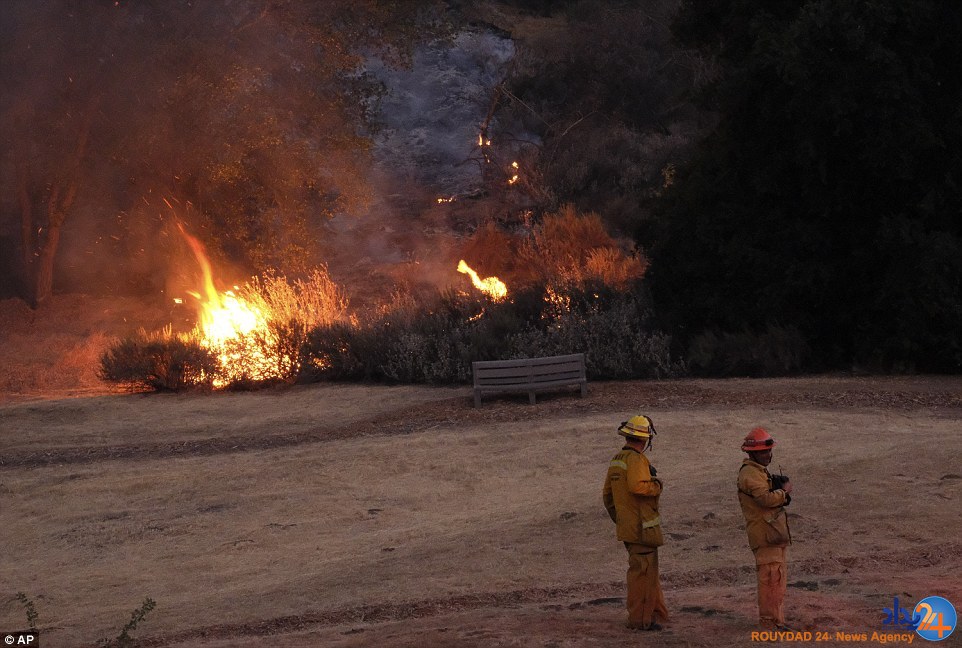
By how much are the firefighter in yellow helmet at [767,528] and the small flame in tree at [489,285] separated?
593 inches

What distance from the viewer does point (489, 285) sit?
24.1m

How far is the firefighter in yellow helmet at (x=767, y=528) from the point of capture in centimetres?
646

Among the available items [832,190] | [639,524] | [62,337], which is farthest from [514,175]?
[639,524]

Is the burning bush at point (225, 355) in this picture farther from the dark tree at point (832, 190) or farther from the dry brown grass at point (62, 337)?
the dark tree at point (832, 190)

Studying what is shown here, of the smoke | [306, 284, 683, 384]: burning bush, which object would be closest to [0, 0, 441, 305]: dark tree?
the smoke

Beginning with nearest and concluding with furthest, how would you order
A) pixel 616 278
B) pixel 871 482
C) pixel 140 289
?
pixel 871 482 < pixel 616 278 < pixel 140 289

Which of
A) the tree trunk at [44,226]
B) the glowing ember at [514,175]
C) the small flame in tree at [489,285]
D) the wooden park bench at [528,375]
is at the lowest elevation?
the wooden park bench at [528,375]

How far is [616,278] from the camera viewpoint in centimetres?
2216

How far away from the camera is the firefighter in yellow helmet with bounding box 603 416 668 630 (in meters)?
6.68

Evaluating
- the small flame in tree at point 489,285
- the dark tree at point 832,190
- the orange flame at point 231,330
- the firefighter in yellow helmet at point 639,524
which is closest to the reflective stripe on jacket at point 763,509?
the firefighter in yellow helmet at point 639,524

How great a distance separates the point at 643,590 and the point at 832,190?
43.0ft

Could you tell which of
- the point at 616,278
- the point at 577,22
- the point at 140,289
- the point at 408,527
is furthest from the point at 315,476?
the point at 577,22

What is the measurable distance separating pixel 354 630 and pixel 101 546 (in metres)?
4.21

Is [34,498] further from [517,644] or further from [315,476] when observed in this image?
[517,644]
